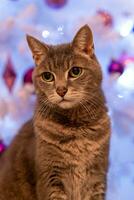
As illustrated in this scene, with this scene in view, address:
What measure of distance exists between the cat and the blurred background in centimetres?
40

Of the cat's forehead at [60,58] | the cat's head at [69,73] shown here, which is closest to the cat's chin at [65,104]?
the cat's head at [69,73]

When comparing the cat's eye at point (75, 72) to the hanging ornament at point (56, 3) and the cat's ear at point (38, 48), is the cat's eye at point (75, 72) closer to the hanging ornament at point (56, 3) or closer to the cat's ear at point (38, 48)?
the cat's ear at point (38, 48)

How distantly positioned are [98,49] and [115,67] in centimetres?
11

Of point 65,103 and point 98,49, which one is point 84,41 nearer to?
point 65,103

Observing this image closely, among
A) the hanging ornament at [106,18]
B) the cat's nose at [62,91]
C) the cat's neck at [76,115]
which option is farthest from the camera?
the hanging ornament at [106,18]

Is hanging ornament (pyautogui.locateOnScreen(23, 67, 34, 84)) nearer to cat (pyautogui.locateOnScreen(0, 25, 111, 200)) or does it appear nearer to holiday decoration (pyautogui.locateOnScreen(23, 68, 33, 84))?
holiday decoration (pyautogui.locateOnScreen(23, 68, 33, 84))

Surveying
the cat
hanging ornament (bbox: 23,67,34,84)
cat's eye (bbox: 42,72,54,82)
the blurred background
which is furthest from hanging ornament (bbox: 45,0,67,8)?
cat's eye (bbox: 42,72,54,82)

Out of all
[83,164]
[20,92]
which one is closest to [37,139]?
[83,164]

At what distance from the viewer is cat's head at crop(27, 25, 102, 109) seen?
1515 millimetres

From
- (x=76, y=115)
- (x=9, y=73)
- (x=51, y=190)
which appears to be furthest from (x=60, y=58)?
(x=9, y=73)

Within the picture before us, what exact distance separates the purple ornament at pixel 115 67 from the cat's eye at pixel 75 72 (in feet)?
1.62

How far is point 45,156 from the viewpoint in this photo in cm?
155

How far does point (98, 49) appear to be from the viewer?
2047 millimetres

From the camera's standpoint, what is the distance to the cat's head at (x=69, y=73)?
4.97 feet
